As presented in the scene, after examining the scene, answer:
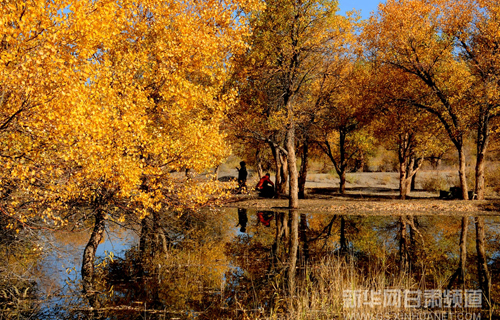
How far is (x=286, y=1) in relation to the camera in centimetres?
2186

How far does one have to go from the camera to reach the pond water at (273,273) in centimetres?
860

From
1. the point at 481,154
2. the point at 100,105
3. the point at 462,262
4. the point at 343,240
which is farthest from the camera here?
the point at 481,154

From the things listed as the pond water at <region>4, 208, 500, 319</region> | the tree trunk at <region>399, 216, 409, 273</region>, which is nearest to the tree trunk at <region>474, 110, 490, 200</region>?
the pond water at <region>4, 208, 500, 319</region>

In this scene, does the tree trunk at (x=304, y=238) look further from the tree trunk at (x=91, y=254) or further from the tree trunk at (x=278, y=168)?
the tree trunk at (x=278, y=168)

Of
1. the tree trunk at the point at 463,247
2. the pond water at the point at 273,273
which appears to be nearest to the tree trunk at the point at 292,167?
the pond water at the point at 273,273

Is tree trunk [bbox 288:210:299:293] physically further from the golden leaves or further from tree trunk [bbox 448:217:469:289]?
tree trunk [bbox 448:217:469:289]

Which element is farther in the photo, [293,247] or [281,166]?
[281,166]

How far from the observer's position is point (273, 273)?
1154 cm

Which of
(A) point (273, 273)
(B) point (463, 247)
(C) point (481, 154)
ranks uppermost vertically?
(C) point (481, 154)

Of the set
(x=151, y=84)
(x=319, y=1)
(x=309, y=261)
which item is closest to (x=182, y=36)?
(x=151, y=84)

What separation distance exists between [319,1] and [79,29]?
54.9 feet

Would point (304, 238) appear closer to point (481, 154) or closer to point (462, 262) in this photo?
point (462, 262)

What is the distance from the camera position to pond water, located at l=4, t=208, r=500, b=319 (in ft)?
28.2

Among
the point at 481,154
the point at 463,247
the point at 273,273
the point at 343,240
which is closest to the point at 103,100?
the point at 273,273
